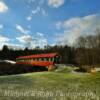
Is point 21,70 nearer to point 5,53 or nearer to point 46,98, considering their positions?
point 46,98

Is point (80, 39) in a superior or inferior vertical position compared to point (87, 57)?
superior

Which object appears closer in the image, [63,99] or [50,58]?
[63,99]

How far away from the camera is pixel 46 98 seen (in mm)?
8656

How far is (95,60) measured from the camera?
51.3 m

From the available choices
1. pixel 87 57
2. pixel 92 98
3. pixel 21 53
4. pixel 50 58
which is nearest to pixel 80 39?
pixel 87 57

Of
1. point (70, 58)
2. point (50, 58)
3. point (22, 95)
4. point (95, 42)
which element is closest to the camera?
point (22, 95)

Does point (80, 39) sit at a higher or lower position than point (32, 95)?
higher

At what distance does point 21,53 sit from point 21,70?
55945mm

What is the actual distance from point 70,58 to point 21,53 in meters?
24.8

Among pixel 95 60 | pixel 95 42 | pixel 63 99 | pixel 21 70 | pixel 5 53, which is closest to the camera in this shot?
pixel 63 99

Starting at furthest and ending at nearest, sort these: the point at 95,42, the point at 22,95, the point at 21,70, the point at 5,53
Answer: the point at 5,53
the point at 95,42
the point at 21,70
the point at 22,95

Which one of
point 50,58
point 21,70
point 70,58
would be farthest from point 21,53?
point 21,70

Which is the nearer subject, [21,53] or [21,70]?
[21,70]

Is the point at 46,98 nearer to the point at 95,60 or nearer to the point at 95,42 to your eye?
the point at 95,60
